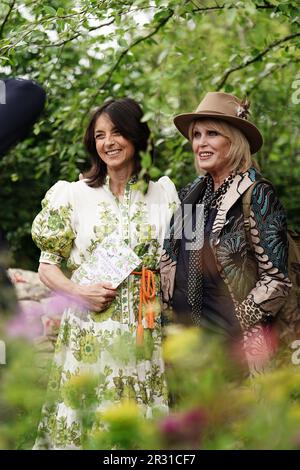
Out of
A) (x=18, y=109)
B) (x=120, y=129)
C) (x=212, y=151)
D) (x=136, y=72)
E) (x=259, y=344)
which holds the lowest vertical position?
(x=259, y=344)

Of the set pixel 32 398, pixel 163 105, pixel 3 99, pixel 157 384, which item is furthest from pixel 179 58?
pixel 32 398

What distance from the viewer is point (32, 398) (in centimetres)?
132

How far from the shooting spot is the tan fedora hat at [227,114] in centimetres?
330

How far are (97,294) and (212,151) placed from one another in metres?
0.74

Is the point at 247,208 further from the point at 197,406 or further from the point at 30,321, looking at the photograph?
the point at 197,406

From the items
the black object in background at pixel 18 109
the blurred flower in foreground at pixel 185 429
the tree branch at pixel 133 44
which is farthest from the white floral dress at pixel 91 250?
the blurred flower in foreground at pixel 185 429

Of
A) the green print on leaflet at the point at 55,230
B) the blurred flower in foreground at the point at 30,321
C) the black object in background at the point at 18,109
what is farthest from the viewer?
the green print on leaflet at the point at 55,230

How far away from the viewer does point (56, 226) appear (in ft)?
11.0

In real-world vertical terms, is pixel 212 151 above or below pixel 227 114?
below

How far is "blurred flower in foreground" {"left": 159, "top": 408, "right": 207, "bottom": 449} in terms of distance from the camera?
3.92 feet

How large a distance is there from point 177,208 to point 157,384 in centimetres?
75

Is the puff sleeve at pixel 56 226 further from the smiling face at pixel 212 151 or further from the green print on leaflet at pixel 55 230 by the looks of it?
the smiling face at pixel 212 151

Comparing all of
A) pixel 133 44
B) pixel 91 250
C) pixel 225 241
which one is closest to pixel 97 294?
pixel 91 250
